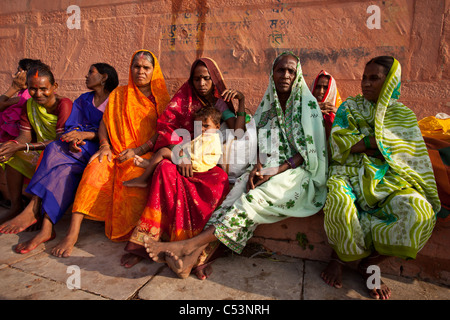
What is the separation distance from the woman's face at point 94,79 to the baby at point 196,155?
141cm

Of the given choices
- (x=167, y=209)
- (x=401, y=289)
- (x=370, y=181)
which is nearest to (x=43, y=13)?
(x=167, y=209)

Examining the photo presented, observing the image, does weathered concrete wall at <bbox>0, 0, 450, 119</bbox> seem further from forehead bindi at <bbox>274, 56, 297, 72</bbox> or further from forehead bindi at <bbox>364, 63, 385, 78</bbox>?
forehead bindi at <bbox>364, 63, 385, 78</bbox>

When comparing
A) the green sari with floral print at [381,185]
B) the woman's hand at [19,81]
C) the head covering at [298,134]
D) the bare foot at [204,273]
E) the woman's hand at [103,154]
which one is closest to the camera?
the green sari with floral print at [381,185]

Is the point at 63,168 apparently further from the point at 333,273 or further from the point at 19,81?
the point at 333,273

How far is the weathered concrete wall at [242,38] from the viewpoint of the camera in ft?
12.7

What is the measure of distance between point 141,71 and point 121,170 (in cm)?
125

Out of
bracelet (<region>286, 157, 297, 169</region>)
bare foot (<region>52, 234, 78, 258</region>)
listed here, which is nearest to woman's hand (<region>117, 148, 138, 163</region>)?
bare foot (<region>52, 234, 78, 258</region>)

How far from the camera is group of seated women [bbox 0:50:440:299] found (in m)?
2.20

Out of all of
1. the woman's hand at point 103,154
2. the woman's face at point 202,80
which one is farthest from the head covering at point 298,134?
the woman's hand at point 103,154

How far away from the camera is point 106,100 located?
3.57m

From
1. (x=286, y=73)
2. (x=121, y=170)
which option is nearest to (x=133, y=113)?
(x=121, y=170)

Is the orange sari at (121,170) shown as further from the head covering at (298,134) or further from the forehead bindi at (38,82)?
the head covering at (298,134)

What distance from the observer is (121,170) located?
2.95 m

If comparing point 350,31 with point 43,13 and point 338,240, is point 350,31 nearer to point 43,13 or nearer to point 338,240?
point 338,240
